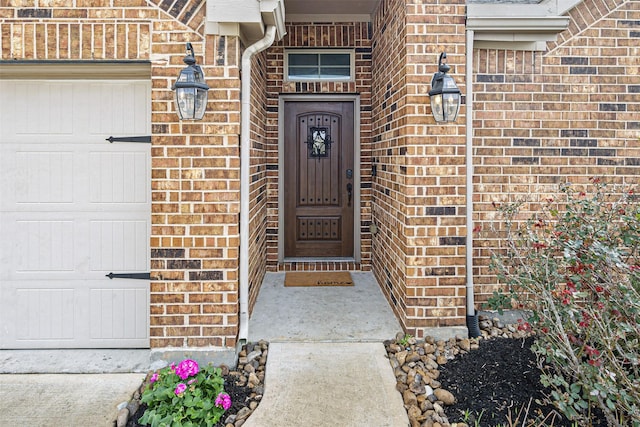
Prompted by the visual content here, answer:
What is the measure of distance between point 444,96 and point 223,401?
2477 millimetres

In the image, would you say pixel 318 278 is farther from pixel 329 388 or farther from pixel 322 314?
pixel 329 388

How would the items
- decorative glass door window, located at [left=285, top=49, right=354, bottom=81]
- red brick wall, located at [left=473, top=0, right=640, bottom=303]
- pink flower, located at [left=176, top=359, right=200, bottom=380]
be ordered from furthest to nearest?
1. decorative glass door window, located at [left=285, top=49, right=354, bottom=81]
2. red brick wall, located at [left=473, top=0, right=640, bottom=303]
3. pink flower, located at [left=176, top=359, right=200, bottom=380]

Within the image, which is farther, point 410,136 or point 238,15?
point 410,136

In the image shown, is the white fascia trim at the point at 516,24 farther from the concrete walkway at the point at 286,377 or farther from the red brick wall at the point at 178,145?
the concrete walkway at the point at 286,377

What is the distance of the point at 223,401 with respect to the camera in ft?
8.21

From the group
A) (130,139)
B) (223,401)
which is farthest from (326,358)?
(130,139)

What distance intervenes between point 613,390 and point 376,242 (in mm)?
3010

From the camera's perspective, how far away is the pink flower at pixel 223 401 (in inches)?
97.9

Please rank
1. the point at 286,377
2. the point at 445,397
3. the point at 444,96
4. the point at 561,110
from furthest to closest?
1. the point at 561,110
2. the point at 444,96
3. the point at 286,377
4. the point at 445,397

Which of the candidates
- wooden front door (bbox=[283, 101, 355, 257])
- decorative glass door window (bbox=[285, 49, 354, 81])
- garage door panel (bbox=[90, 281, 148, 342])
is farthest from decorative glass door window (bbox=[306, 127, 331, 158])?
garage door panel (bbox=[90, 281, 148, 342])

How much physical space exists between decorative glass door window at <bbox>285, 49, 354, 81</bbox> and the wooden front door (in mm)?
315

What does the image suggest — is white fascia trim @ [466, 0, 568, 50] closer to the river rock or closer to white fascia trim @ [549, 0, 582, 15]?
white fascia trim @ [549, 0, 582, 15]

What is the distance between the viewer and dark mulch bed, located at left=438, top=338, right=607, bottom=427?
2.40 meters

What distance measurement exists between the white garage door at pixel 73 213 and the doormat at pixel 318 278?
1833mm
